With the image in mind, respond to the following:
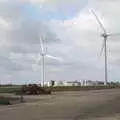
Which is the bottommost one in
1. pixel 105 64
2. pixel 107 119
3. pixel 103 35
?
pixel 107 119

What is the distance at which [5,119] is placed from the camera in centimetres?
2675

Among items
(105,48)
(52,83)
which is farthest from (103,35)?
(52,83)

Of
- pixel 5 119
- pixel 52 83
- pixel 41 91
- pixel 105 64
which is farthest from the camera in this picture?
pixel 52 83

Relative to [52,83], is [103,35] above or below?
above

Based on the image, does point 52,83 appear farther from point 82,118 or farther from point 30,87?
point 82,118

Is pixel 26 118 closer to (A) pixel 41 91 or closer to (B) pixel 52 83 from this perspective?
(A) pixel 41 91

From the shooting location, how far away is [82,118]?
92.4ft

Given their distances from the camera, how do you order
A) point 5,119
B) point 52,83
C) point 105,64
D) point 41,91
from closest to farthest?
point 5,119, point 41,91, point 105,64, point 52,83

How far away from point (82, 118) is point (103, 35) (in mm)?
71930

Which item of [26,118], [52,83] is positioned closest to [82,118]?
[26,118]

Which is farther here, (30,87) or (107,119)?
(30,87)

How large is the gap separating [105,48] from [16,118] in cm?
6844

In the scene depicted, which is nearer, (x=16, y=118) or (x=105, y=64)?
(x=16, y=118)

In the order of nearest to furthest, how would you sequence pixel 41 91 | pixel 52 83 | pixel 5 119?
pixel 5 119 < pixel 41 91 < pixel 52 83
